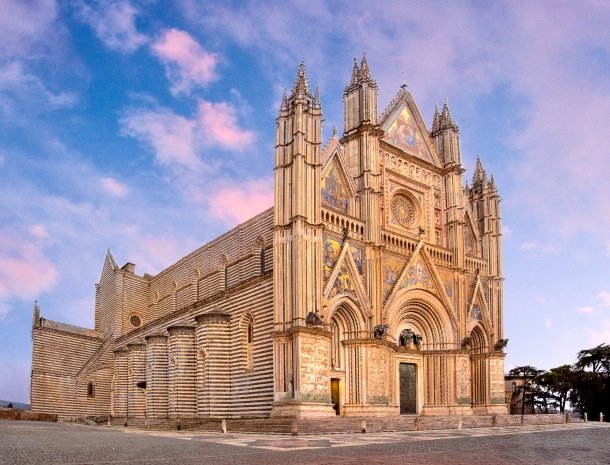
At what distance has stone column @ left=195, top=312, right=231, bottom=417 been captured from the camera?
105 feet

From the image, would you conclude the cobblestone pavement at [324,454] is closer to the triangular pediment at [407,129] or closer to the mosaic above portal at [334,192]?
the mosaic above portal at [334,192]

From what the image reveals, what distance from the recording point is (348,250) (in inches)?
1208

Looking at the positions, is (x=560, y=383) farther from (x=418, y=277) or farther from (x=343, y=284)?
(x=343, y=284)

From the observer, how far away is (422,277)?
35000 millimetres

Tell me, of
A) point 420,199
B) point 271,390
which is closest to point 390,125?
point 420,199

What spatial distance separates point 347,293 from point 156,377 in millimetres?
13230

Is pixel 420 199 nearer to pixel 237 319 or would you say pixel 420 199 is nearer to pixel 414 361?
pixel 414 361

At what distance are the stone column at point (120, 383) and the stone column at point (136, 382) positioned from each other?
1310 millimetres

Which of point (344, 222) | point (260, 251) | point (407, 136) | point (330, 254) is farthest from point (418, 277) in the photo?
point (260, 251)

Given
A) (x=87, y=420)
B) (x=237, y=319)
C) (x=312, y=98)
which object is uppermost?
(x=312, y=98)

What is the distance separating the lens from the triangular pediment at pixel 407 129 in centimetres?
3638

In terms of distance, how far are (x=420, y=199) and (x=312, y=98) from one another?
9.88 metres

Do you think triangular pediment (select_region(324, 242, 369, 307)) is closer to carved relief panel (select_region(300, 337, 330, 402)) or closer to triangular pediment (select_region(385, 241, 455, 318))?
carved relief panel (select_region(300, 337, 330, 402))

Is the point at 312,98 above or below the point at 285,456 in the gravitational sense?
above
